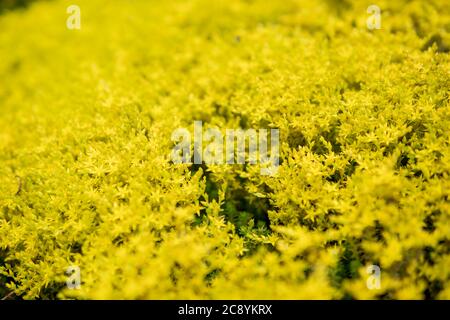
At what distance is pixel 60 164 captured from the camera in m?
2.88

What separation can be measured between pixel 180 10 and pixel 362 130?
3.31 metres

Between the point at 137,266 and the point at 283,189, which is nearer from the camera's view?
the point at 137,266

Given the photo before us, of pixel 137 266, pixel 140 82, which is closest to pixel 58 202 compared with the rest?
pixel 137 266

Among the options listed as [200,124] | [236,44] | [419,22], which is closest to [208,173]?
[200,124]

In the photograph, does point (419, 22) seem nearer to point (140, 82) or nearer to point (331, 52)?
point (331, 52)

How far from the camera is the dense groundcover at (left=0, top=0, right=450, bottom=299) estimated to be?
2.14 meters

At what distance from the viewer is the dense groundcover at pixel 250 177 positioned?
2.14 meters

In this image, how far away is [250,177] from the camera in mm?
2736

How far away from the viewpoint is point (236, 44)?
439 centimetres

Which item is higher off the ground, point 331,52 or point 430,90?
point 331,52

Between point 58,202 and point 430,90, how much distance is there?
2.57 meters
